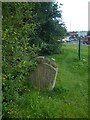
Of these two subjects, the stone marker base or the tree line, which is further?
the stone marker base

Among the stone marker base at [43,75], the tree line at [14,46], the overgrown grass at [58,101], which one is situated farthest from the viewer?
the stone marker base at [43,75]

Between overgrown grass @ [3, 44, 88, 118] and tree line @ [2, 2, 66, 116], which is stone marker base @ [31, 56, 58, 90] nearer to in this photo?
overgrown grass @ [3, 44, 88, 118]

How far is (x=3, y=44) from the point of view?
3.81 m

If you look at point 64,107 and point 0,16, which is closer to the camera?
point 0,16

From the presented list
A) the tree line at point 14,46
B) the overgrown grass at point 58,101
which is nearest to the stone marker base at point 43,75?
the overgrown grass at point 58,101

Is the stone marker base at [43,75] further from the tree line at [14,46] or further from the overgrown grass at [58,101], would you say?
the tree line at [14,46]

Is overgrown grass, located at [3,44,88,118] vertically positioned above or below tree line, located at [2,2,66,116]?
below

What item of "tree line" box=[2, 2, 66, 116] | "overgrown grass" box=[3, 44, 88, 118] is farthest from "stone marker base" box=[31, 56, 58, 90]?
"tree line" box=[2, 2, 66, 116]

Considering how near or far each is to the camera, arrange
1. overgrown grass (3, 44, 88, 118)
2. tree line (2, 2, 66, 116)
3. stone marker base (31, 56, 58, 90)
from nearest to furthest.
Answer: tree line (2, 2, 66, 116) → overgrown grass (3, 44, 88, 118) → stone marker base (31, 56, 58, 90)

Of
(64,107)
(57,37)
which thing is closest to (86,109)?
(64,107)

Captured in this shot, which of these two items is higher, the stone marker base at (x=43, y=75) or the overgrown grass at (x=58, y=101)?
the stone marker base at (x=43, y=75)

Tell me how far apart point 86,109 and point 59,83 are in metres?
1.52

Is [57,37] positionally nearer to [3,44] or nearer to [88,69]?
[88,69]

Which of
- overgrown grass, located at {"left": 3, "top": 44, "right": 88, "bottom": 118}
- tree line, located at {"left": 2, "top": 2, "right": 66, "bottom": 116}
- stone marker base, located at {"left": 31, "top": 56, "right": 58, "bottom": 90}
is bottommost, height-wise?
overgrown grass, located at {"left": 3, "top": 44, "right": 88, "bottom": 118}
